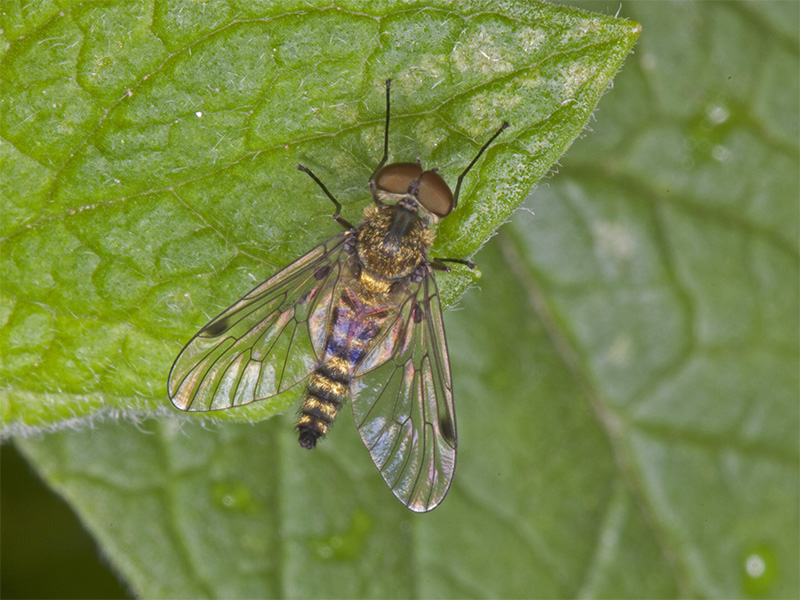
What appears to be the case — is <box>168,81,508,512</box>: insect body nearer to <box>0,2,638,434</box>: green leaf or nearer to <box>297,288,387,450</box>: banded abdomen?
<box>297,288,387,450</box>: banded abdomen

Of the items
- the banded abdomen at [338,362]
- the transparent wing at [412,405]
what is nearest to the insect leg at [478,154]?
the transparent wing at [412,405]

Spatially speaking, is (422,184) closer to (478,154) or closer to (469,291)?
(478,154)

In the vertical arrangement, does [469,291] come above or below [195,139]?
above

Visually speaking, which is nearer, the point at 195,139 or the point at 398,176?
the point at 195,139

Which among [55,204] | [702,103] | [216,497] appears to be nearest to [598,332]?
[702,103]

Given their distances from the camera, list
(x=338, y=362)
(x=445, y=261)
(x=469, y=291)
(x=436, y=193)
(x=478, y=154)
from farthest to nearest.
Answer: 1. (x=469, y=291)
2. (x=338, y=362)
3. (x=445, y=261)
4. (x=436, y=193)
5. (x=478, y=154)

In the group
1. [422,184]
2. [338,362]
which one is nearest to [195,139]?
[422,184]
